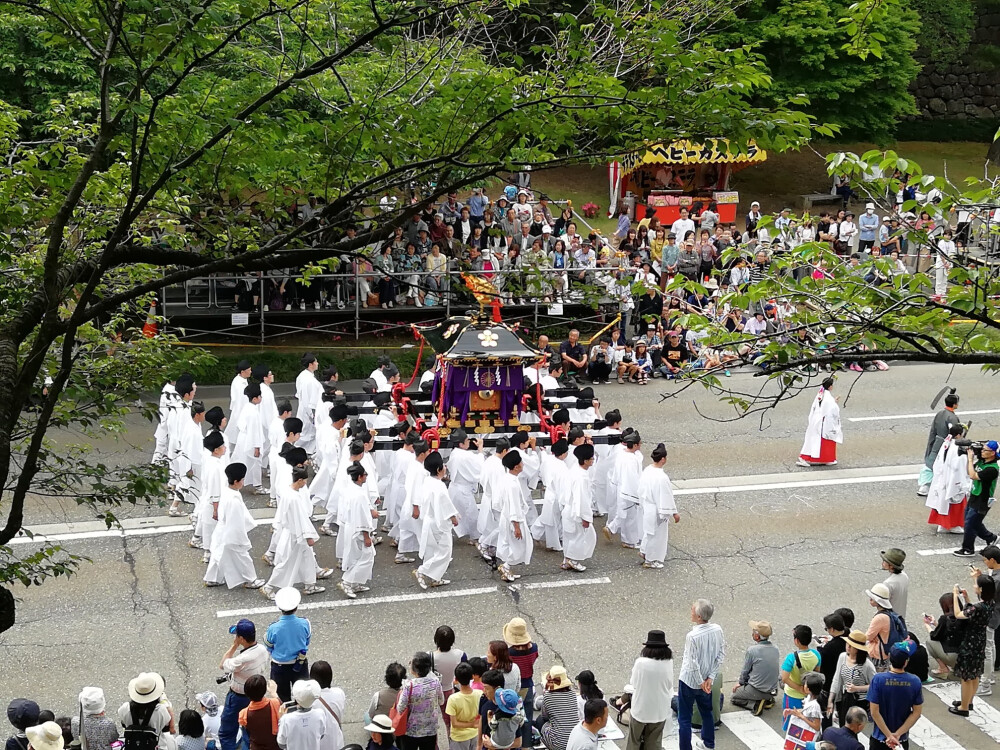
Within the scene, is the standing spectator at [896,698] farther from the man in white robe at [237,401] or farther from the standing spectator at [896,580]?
the man in white robe at [237,401]

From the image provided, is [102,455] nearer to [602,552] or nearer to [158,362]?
[602,552]

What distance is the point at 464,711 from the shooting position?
8.65m

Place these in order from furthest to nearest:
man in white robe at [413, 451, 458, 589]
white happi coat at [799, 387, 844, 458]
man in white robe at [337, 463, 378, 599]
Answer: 1. white happi coat at [799, 387, 844, 458]
2. man in white robe at [413, 451, 458, 589]
3. man in white robe at [337, 463, 378, 599]

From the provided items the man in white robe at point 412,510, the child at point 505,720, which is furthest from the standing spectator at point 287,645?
the man in white robe at point 412,510

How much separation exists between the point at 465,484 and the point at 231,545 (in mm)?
2765

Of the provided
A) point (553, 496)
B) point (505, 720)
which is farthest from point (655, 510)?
point (505, 720)

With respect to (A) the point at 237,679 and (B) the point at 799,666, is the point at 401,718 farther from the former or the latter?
(B) the point at 799,666

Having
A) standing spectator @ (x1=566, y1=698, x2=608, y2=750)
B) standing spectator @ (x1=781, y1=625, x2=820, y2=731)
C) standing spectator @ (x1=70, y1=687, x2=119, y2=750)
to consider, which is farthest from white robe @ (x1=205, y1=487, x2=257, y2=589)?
standing spectator @ (x1=781, y1=625, x2=820, y2=731)

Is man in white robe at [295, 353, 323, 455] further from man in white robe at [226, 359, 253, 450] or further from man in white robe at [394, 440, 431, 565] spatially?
man in white robe at [394, 440, 431, 565]

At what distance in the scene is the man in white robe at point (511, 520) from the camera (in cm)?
1249

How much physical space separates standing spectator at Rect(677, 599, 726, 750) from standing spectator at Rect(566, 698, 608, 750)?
1.50 meters

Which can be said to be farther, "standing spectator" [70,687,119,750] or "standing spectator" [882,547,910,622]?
"standing spectator" [882,547,910,622]

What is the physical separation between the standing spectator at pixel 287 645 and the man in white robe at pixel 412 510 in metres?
2.91

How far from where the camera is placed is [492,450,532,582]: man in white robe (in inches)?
492
